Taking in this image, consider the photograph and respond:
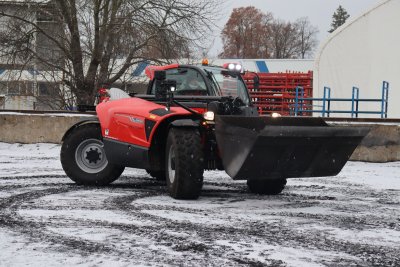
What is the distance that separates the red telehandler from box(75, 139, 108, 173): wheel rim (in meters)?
0.01

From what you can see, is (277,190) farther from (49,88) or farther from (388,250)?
(49,88)

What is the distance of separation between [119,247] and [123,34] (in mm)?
18571

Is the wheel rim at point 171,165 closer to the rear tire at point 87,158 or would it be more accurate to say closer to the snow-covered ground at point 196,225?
the snow-covered ground at point 196,225

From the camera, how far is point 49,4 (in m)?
22.9

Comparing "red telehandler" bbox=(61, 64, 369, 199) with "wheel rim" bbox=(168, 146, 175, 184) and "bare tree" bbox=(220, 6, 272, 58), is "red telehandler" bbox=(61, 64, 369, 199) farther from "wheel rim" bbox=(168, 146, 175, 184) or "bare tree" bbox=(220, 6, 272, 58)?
"bare tree" bbox=(220, 6, 272, 58)

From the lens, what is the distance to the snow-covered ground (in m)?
4.62

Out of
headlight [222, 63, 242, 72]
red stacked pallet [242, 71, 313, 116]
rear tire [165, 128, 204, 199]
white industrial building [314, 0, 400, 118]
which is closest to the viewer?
rear tire [165, 128, 204, 199]

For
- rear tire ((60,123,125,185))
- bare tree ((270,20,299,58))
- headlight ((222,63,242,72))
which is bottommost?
rear tire ((60,123,125,185))

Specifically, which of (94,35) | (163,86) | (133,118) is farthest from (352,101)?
(163,86)

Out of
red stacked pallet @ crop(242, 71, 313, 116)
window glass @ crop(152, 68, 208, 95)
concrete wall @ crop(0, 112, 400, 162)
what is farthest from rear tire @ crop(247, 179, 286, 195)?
red stacked pallet @ crop(242, 71, 313, 116)

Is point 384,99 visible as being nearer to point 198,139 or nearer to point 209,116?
point 209,116

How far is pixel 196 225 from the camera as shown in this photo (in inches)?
231

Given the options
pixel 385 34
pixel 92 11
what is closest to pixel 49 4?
pixel 92 11

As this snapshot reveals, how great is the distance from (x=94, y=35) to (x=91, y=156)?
49.4 feet
